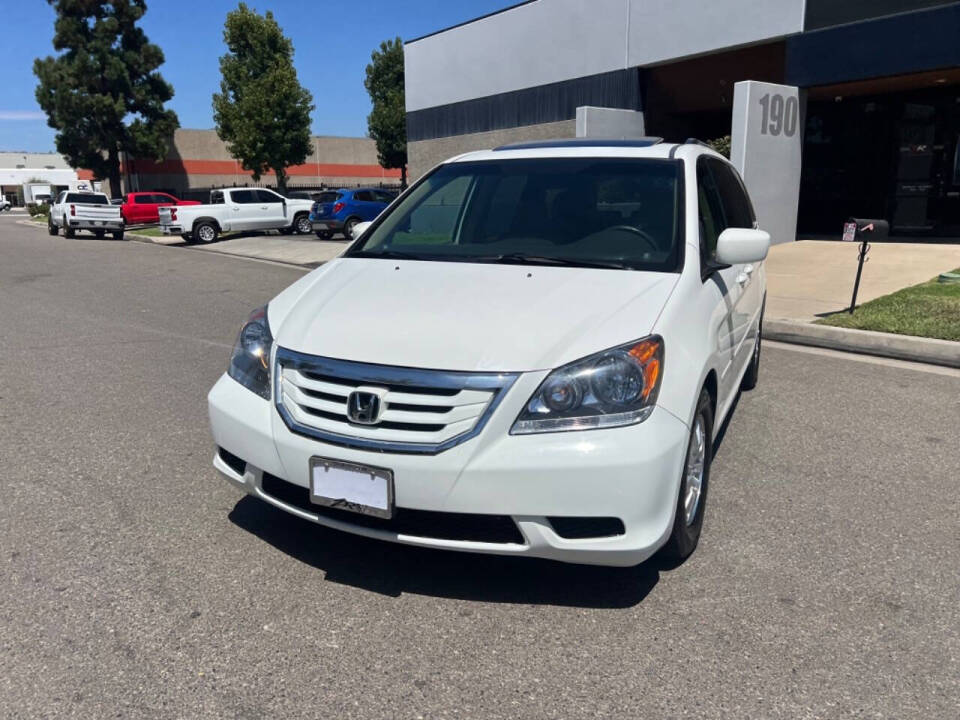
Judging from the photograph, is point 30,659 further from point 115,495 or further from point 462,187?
point 462,187

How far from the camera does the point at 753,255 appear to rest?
362 centimetres

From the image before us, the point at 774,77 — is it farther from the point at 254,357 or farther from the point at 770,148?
the point at 254,357

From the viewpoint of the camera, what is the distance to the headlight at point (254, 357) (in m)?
3.15

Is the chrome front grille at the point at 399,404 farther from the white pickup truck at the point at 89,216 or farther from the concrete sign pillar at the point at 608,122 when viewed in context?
the white pickup truck at the point at 89,216

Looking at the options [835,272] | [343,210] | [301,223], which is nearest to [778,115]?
[835,272]

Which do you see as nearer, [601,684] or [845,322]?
[601,684]

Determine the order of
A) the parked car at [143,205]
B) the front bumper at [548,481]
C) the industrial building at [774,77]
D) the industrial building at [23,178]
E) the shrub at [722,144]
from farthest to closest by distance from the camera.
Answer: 1. the industrial building at [23,178]
2. the parked car at [143,205]
3. the shrub at [722,144]
4. the industrial building at [774,77]
5. the front bumper at [548,481]

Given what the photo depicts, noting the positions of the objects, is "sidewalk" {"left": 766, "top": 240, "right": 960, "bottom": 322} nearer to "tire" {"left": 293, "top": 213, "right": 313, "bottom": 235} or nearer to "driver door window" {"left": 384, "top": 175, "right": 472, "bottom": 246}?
"driver door window" {"left": 384, "top": 175, "right": 472, "bottom": 246}

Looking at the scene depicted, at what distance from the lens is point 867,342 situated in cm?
744

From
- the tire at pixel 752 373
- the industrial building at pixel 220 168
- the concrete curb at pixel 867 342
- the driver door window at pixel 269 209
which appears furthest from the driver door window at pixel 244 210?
the industrial building at pixel 220 168

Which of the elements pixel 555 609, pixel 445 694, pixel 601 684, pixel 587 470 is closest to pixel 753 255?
pixel 587 470

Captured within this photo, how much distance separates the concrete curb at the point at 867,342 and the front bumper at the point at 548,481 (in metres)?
5.31

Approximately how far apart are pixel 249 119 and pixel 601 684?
39382 mm

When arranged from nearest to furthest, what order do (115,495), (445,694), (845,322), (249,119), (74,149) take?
(445,694), (115,495), (845,322), (249,119), (74,149)
